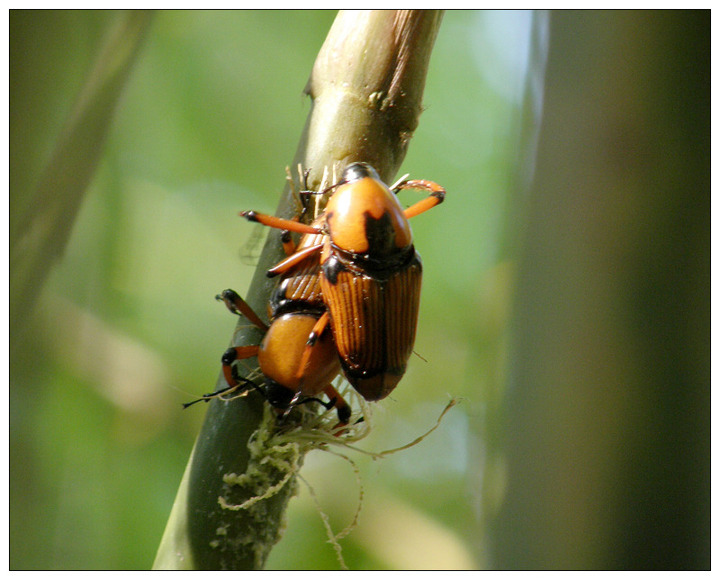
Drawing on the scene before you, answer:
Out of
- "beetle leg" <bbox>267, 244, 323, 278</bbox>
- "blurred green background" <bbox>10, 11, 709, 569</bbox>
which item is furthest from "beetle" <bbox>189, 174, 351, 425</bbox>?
"blurred green background" <bbox>10, 11, 709, 569</bbox>

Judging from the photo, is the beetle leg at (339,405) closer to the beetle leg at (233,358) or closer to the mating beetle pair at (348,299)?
the mating beetle pair at (348,299)

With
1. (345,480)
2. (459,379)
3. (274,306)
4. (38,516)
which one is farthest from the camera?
(459,379)

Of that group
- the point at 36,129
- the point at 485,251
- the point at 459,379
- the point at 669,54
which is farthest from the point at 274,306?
the point at 485,251

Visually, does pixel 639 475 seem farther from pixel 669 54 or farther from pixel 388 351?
pixel 669 54

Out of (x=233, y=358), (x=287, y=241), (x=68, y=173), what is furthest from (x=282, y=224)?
(x=68, y=173)

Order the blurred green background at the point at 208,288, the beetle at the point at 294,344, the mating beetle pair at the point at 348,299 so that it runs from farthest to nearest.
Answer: the blurred green background at the point at 208,288, the mating beetle pair at the point at 348,299, the beetle at the point at 294,344

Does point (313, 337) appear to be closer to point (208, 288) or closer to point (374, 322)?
point (374, 322)

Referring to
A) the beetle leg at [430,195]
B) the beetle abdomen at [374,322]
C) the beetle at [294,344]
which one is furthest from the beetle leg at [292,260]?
the beetle leg at [430,195]
